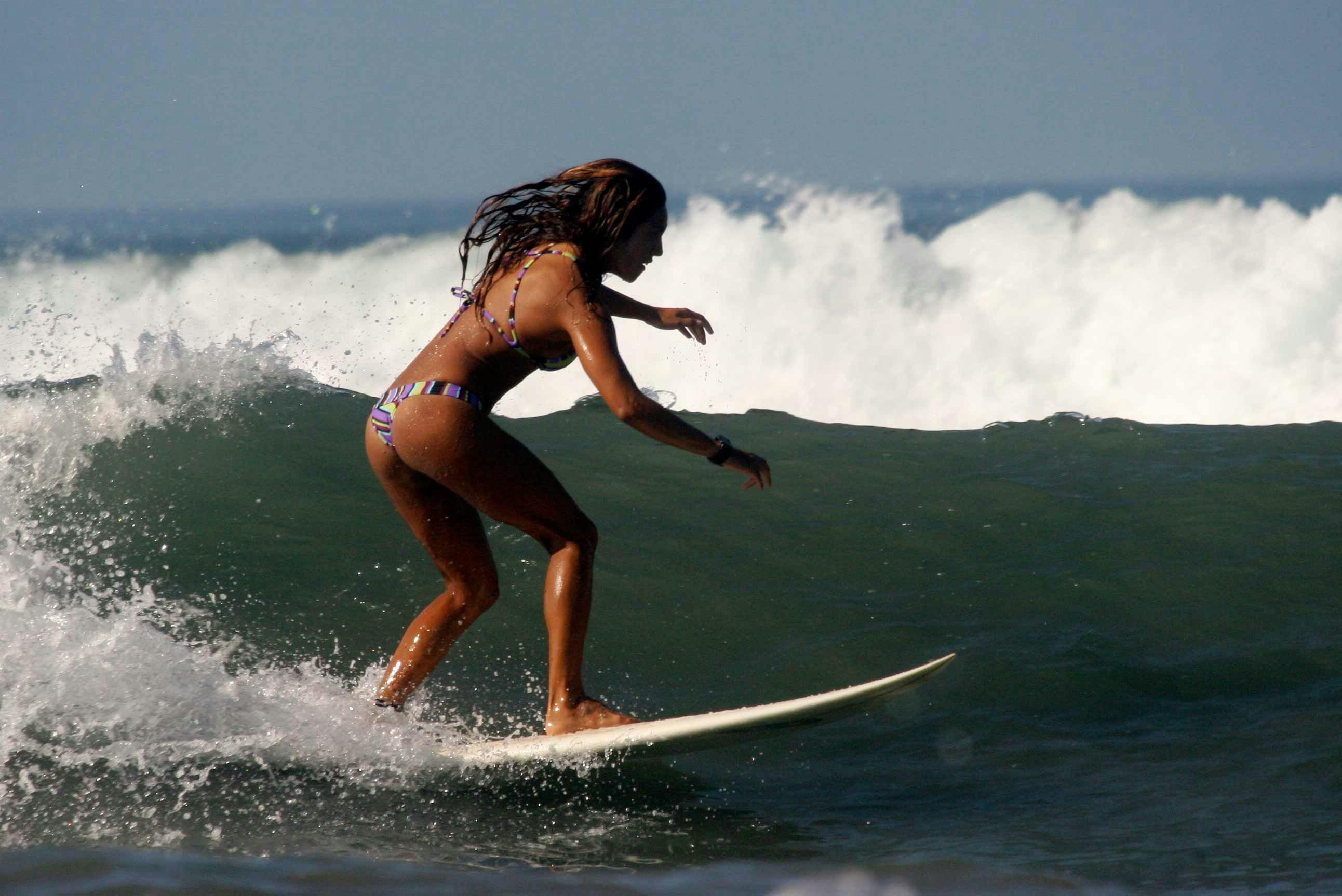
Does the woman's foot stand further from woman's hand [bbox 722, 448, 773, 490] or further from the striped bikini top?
the striped bikini top

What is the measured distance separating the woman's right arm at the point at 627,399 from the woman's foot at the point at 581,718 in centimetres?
83

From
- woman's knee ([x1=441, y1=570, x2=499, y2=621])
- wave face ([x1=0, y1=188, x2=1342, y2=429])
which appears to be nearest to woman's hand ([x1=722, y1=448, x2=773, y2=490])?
woman's knee ([x1=441, y1=570, x2=499, y2=621])

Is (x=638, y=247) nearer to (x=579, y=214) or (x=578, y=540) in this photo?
(x=579, y=214)

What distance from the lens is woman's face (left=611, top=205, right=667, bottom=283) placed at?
130 inches

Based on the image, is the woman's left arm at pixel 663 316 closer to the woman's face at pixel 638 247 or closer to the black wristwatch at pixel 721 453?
the woman's face at pixel 638 247

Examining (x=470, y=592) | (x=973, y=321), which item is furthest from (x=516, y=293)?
(x=973, y=321)

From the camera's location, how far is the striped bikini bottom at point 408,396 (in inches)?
130

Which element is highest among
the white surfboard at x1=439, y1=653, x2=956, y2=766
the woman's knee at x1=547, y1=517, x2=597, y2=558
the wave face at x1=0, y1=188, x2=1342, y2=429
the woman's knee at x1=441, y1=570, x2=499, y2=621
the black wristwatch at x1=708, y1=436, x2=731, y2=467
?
the wave face at x1=0, y1=188, x2=1342, y2=429

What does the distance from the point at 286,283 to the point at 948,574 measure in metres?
14.1

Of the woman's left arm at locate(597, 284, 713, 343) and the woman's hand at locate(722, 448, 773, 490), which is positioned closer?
the woman's hand at locate(722, 448, 773, 490)

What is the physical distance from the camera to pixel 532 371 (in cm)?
316

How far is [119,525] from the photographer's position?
19.3 ft

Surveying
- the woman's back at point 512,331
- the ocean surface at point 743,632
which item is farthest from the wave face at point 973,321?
the woman's back at point 512,331

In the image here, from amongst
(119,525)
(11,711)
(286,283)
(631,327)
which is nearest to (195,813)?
(11,711)
